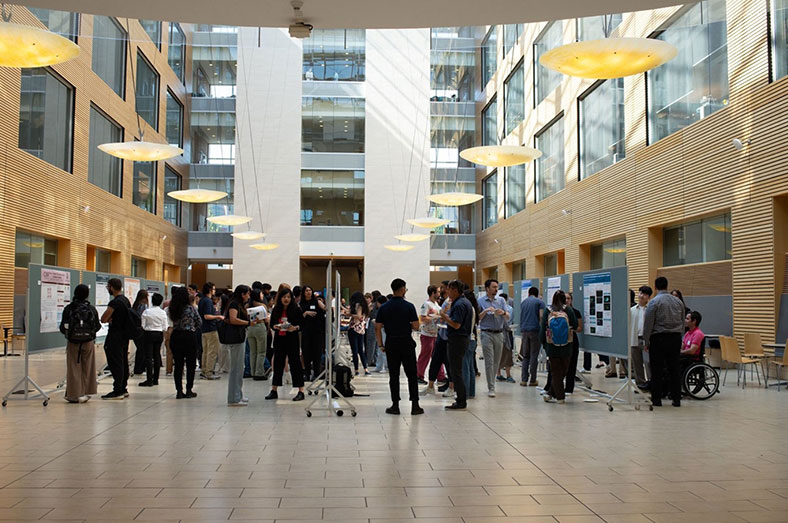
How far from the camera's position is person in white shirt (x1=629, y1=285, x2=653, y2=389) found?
10648 mm

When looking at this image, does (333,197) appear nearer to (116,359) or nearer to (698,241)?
(698,241)

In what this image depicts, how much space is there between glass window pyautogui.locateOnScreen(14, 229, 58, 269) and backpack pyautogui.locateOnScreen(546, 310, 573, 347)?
13.9m

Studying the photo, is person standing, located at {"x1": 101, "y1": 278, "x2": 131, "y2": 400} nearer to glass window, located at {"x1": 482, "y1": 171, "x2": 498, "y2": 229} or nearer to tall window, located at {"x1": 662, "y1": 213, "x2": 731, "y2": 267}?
tall window, located at {"x1": 662, "y1": 213, "x2": 731, "y2": 267}

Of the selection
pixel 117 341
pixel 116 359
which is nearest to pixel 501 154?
pixel 117 341

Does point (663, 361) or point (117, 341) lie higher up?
point (117, 341)

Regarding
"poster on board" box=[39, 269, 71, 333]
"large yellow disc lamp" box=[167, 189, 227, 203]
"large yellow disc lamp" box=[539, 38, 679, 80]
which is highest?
"large yellow disc lamp" box=[167, 189, 227, 203]

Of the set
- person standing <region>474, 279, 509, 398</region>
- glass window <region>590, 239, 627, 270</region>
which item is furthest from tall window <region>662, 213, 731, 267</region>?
person standing <region>474, 279, 509, 398</region>

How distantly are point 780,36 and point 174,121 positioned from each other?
27299 millimetres

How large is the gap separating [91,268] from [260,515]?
→ 22325 millimetres

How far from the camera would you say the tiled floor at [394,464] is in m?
4.57

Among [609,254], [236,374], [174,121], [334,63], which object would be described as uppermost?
[334,63]

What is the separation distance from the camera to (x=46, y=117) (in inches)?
778

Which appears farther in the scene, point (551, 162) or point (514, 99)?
point (514, 99)

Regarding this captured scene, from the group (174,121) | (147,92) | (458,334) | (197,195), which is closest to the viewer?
(458,334)
